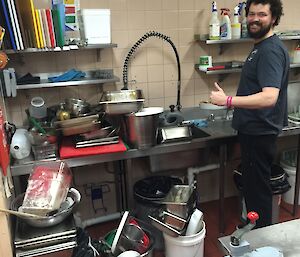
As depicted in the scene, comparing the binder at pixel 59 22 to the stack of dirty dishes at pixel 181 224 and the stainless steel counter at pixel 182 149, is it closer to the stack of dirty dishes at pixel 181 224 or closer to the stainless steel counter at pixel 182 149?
the stainless steel counter at pixel 182 149

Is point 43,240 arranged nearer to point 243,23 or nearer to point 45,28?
point 45,28

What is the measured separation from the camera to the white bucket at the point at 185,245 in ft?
6.02

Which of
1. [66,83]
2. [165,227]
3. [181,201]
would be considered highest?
[66,83]

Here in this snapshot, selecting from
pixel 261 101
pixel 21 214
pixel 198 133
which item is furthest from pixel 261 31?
pixel 21 214

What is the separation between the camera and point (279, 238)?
994 millimetres

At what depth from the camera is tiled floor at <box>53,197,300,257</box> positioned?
224cm

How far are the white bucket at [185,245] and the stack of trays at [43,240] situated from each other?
1.85ft

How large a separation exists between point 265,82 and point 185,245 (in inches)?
40.2

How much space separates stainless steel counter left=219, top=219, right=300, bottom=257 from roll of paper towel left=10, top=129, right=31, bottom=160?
132 centimetres

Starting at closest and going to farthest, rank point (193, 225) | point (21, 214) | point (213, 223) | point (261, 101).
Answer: point (21, 214), point (261, 101), point (193, 225), point (213, 223)

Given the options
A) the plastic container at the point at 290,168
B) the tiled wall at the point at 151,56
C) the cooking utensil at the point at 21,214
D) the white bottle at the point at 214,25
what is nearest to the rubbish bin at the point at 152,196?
the tiled wall at the point at 151,56

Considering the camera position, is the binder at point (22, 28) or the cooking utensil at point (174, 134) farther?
the cooking utensil at point (174, 134)

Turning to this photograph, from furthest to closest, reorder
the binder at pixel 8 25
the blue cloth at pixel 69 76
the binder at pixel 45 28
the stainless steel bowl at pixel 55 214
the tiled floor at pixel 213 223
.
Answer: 1. the tiled floor at pixel 213 223
2. the blue cloth at pixel 69 76
3. the binder at pixel 45 28
4. the binder at pixel 8 25
5. the stainless steel bowl at pixel 55 214

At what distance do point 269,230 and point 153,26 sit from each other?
1.80 m
